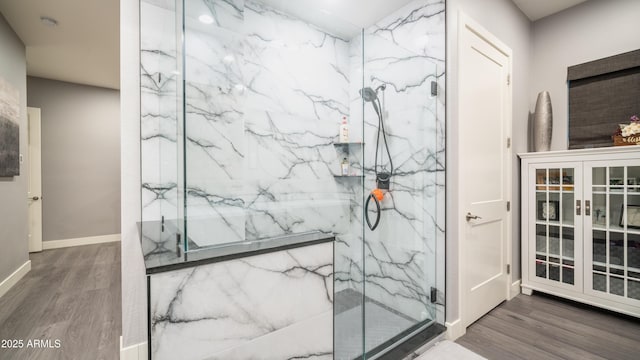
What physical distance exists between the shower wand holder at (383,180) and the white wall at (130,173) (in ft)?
5.05

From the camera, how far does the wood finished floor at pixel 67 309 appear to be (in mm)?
1952

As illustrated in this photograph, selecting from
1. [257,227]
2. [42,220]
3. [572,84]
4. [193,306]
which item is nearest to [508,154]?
[572,84]

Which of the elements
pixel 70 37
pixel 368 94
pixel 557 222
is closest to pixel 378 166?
pixel 368 94

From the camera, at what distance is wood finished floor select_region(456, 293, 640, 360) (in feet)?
5.95

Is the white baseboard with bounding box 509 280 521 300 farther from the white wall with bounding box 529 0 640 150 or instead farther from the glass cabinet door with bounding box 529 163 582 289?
the white wall with bounding box 529 0 640 150

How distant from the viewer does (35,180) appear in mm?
4324

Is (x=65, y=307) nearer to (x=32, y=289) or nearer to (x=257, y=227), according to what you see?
(x=32, y=289)

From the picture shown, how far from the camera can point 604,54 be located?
254 centimetres

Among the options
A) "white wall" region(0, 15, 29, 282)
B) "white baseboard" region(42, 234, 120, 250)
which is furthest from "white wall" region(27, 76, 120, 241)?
"white wall" region(0, 15, 29, 282)

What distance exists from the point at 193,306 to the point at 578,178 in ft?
9.84

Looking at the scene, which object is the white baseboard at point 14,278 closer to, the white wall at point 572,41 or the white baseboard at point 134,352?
the white baseboard at point 134,352

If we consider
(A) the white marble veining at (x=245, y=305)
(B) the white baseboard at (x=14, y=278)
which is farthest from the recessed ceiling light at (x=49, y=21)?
(A) the white marble veining at (x=245, y=305)

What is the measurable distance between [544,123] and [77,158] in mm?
6514

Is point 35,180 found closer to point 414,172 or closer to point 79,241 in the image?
point 79,241
